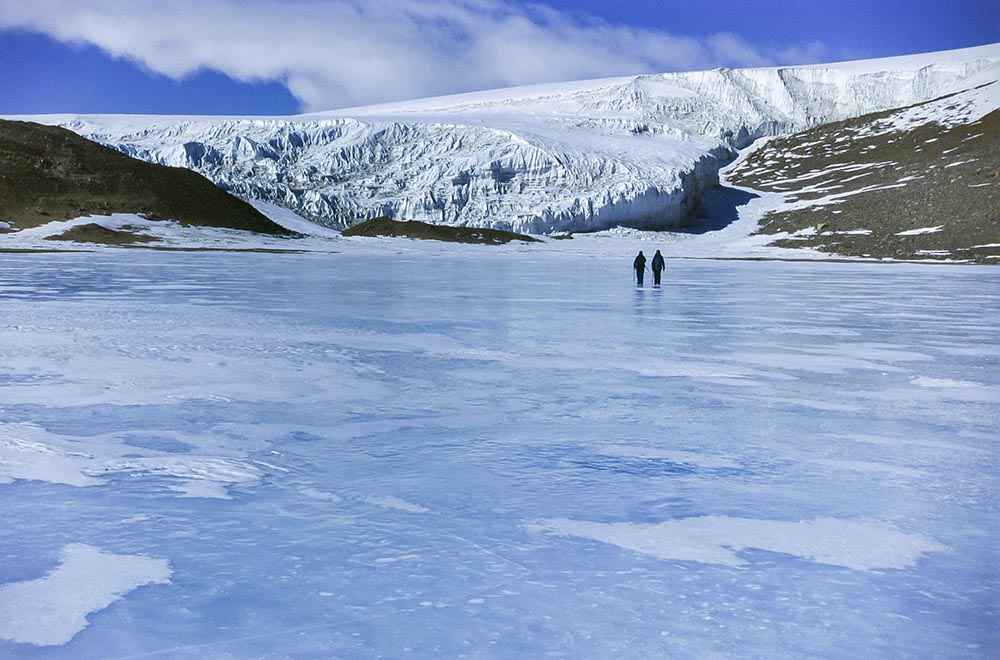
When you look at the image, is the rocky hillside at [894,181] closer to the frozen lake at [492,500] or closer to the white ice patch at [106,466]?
the frozen lake at [492,500]

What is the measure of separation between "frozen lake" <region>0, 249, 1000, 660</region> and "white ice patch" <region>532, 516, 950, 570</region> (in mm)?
14

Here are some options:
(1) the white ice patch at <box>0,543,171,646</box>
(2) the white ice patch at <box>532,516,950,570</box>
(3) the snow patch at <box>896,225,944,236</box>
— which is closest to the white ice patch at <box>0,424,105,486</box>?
(1) the white ice patch at <box>0,543,171,646</box>

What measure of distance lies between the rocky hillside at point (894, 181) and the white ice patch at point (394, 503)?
39.4 metres

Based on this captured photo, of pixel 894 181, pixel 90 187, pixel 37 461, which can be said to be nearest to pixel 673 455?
pixel 37 461

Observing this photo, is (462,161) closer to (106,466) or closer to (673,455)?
(673,455)

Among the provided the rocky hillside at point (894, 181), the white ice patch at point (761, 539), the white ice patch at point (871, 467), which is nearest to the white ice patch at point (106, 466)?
the white ice patch at point (761, 539)

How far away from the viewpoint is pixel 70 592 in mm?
2621

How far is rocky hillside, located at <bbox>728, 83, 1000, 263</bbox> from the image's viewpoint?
140 feet

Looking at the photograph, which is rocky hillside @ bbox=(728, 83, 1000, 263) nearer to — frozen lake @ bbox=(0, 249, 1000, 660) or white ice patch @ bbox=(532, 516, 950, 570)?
frozen lake @ bbox=(0, 249, 1000, 660)

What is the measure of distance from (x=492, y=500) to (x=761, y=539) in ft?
3.57

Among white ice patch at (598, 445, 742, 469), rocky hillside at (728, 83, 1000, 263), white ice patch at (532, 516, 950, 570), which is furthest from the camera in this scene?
rocky hillside at (728, 83, 1000, 263)

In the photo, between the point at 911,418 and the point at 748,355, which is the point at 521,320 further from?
the point at 911,418

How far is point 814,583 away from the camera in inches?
109

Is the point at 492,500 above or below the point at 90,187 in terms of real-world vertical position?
below
